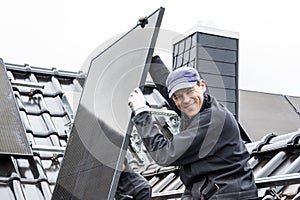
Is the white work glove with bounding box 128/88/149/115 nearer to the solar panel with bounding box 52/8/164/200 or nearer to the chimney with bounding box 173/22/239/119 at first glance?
the solar panel with bounding box 52/8/164/200

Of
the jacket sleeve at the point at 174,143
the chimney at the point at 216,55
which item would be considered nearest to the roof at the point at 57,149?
the jacket sleeve at the point at 174,143

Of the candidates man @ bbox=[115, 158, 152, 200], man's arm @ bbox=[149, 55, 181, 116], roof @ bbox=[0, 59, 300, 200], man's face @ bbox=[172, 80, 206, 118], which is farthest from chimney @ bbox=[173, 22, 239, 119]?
man's face @ bbox=[172, 80, 206, 118]

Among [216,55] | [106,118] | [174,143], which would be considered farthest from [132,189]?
[216,55]

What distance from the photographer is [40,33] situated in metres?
11.1

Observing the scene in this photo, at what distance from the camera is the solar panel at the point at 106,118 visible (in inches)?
86.0

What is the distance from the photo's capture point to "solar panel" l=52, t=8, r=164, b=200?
7.16 feet

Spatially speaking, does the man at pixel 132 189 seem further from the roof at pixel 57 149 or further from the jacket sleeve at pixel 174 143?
the jacket sleeve at pixel 174 143

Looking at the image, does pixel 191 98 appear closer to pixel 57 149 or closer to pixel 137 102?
pixel 137 102

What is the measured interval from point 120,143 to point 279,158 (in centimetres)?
169

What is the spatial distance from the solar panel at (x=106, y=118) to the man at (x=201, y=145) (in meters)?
0.15

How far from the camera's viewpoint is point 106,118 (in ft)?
8.55

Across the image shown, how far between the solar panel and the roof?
47cm

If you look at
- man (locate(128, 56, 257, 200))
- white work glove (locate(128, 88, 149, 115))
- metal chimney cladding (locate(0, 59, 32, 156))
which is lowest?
man (locate(128, 56, 257, 200))

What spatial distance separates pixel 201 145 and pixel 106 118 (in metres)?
0.62
